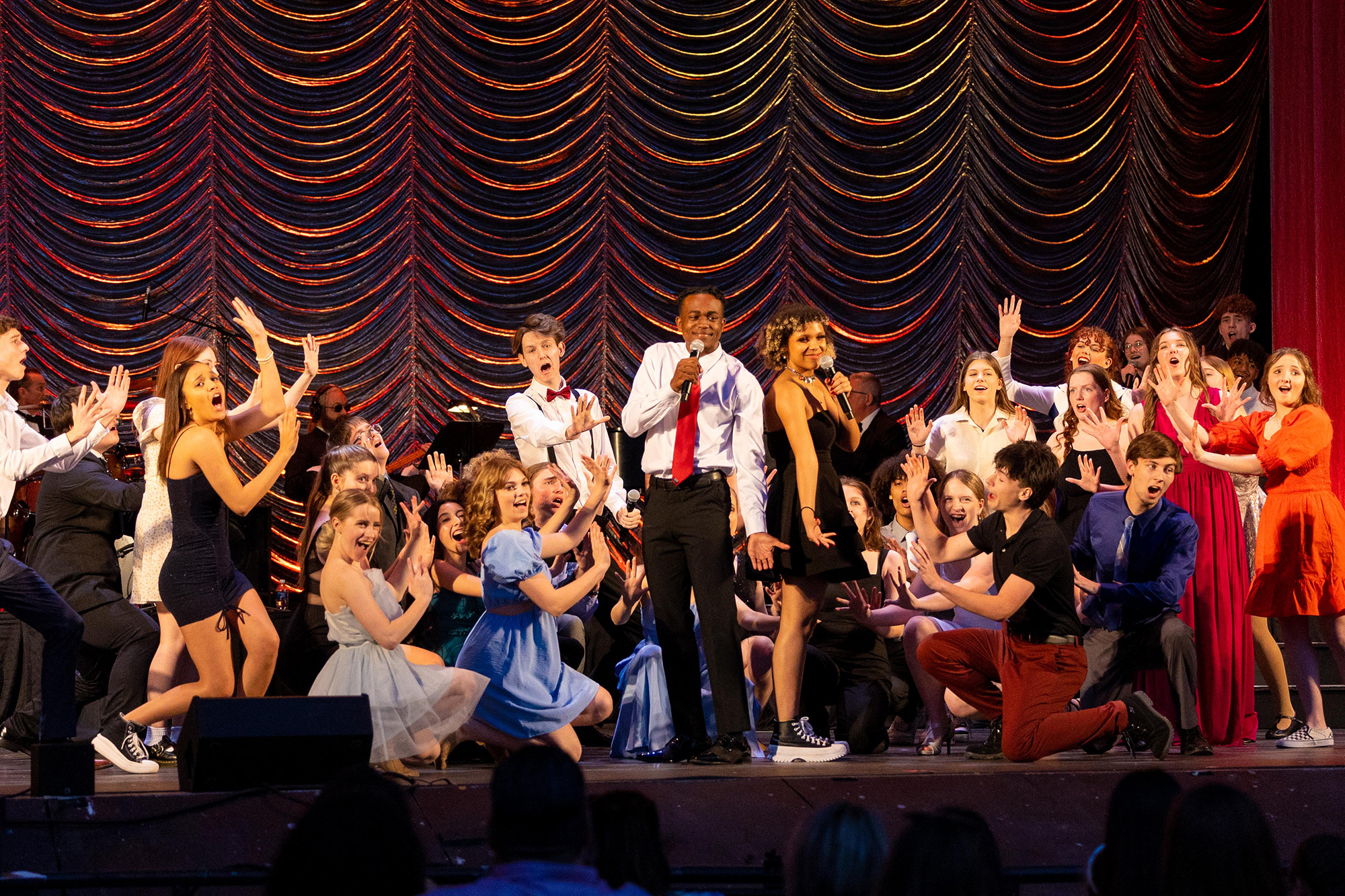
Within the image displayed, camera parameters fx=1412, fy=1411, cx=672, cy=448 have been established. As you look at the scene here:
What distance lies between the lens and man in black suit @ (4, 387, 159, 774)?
5.43 meters

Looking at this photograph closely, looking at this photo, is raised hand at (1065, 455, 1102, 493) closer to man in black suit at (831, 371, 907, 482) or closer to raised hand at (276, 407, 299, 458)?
man in black suit at (831, 371, 907, 482)

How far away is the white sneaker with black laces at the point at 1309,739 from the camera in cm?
529

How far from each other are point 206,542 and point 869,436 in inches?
158

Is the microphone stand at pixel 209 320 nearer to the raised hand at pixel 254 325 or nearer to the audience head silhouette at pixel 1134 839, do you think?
the raised hand at pixel 254 325

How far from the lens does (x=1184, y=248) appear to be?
10.1 metres

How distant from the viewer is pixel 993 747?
196 inches

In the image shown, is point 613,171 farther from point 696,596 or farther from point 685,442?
point 696,596

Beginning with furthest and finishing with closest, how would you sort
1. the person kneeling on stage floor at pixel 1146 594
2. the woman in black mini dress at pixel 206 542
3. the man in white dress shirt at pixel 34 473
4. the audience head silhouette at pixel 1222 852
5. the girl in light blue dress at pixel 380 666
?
the person kneeling on stage floor at pixel 1146 594, the woman in black mini dress at pixel 206 542, the girl in light blue dress at pixel 380 666, the man in white dress shirt at pixel 34 473, the audience head silhouette at pixel 1222 852

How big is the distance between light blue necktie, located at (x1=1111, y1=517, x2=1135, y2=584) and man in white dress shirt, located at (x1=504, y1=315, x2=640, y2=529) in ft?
6.37

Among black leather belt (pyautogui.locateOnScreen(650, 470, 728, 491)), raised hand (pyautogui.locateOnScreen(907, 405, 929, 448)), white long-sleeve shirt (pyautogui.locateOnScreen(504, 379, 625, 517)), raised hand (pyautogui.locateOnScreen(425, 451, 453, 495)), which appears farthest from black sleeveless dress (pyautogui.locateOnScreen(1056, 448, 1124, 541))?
raised hand (pyautogui.locateOnScreen(425, 451, 453, 495))

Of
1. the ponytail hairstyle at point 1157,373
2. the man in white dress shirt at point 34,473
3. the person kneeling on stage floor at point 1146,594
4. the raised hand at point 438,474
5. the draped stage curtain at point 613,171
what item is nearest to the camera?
the man in white dress shirt at point 34,473

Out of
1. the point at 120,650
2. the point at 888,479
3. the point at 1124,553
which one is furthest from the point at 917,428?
the point at 120,650

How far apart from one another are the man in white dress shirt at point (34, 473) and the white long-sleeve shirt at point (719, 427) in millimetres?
1792

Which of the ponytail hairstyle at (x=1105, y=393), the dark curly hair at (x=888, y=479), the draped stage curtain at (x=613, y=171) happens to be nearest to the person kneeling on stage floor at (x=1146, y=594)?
the ponytail hairstyle at (x=1105, y=393)
